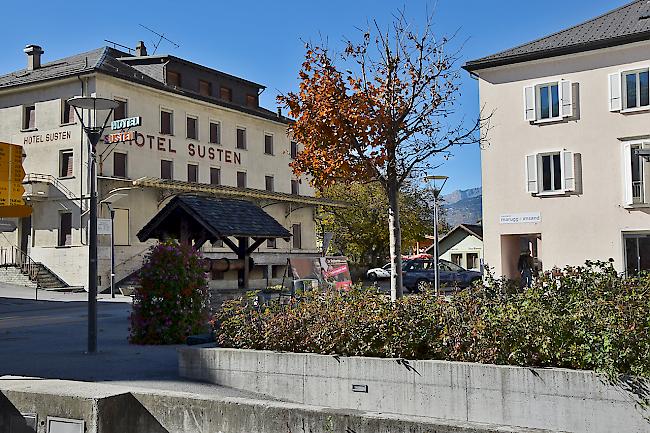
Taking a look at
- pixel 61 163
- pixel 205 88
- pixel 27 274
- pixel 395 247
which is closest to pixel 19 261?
pixel 27 274

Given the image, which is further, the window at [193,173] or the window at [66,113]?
the window at [193,173]

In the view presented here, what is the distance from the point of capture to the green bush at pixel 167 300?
13125mm

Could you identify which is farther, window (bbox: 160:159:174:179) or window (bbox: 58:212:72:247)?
window (bbox: 160:159:174:179)

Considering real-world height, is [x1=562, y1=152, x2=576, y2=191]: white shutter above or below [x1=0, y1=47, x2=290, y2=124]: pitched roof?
below

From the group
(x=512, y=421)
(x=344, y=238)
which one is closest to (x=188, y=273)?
(x=512, y=421)

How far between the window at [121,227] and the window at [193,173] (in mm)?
5626

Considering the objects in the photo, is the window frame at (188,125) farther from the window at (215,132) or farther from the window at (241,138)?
the window at (241,138)

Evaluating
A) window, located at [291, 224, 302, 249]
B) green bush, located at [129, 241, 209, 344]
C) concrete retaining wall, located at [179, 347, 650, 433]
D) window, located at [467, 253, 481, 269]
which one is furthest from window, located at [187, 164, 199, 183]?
concrete retaining wall, located at [179, 347, 650, 433]

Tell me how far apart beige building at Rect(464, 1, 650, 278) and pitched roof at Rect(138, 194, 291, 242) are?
1266 centimetres

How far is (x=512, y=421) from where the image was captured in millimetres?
6715

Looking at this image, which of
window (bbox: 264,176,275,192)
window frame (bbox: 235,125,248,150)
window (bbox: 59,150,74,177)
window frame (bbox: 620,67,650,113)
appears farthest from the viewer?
window (bbox: 264,176,275,192)

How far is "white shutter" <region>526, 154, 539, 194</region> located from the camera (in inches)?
1240

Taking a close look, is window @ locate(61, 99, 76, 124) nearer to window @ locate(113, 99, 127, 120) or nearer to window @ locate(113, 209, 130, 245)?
window @ locate(113, 99, 127, 120)

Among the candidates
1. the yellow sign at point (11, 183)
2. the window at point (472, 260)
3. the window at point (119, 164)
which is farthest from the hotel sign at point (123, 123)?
the window at point (472, 260)
